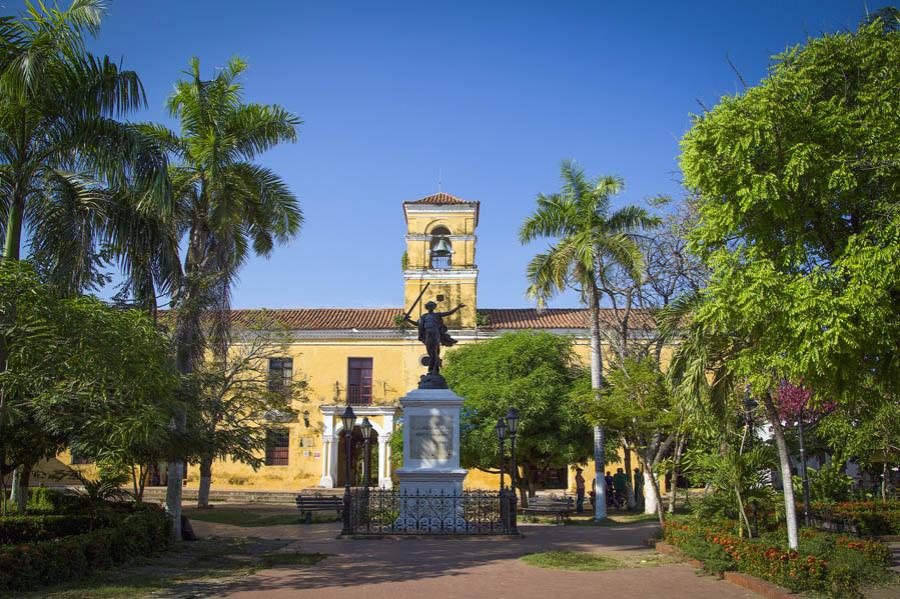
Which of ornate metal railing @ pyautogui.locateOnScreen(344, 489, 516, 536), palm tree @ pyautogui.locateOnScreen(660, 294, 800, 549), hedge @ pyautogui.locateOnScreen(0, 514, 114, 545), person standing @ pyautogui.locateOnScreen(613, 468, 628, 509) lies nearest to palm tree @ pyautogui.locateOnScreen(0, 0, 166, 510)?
hedge @ pyautogui.locateOnScreen(0, 514, 114, 545)

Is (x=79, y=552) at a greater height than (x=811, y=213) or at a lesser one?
lesser

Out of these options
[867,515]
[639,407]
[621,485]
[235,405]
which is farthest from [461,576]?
[621,485]

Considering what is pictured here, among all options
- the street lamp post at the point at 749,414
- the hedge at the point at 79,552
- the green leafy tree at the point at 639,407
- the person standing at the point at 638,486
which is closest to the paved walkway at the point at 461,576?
the hedge at the point at 79,552

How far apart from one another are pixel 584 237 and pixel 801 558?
14.1m

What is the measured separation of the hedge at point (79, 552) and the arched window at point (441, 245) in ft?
72.1

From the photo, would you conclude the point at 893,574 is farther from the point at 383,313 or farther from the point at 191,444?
the point at 383,313

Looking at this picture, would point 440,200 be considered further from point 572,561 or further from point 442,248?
point 572,561

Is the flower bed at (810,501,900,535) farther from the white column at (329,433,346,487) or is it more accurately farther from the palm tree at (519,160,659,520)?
the white column at (329,433,346,487)

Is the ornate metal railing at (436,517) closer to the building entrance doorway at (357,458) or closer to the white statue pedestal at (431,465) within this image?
the white statue pedestal at (431,465)

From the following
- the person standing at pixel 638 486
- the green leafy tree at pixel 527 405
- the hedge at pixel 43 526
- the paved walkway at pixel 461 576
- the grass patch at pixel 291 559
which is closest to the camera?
the paved walkway at pixel 461 576

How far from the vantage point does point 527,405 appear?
24812 mm

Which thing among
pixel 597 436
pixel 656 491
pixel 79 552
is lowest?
pixel 79 552

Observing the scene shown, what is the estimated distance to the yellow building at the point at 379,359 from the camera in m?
33.3

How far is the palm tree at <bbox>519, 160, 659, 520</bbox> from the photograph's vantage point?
72.7 feet
